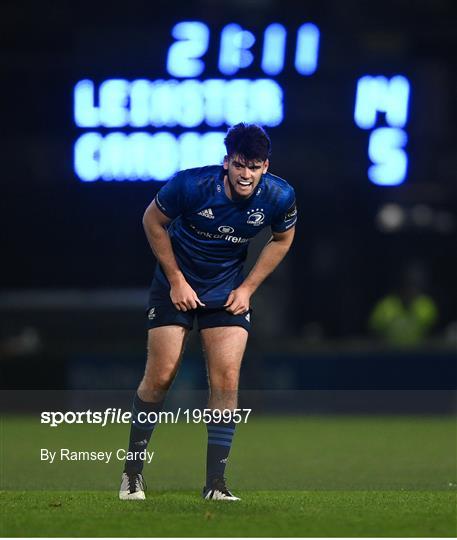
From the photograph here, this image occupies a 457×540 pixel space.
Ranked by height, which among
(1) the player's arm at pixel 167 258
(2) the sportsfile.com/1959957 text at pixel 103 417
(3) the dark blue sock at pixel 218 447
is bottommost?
(2) the sportsfile.com/1959957 text at pixel 103 417

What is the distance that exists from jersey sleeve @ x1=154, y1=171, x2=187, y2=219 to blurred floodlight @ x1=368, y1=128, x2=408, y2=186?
19.9 ft

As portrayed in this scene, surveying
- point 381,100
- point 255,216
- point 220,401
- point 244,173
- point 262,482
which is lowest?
point 262,482

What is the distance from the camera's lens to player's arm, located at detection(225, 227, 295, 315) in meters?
7.30

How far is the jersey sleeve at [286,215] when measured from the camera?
7.33 m

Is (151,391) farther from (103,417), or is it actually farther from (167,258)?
(103,417)

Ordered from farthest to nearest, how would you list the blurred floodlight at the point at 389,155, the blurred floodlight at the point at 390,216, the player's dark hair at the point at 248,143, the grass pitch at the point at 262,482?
1. the blurred floodlight at the point at 390,216
2. the blurred floodlight at the point at 389,155
3. the player's dark hair at the point at 248,143
4. the grass pitch at the point at 262,482

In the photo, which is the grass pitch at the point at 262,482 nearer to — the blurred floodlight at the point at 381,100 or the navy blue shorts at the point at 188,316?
the navy blue shorts at the point at 188,316

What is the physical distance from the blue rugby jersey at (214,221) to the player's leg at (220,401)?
0.24m

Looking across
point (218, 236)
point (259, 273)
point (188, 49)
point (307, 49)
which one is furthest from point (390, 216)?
point (218, 236)

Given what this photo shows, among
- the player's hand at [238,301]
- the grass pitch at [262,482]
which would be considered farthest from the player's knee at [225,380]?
the grass pitch at [262,482]

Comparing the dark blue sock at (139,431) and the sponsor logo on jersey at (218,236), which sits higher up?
the sponsor logo on jersey at (218,236)

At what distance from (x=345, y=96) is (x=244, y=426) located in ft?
10.3

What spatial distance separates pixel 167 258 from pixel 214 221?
0.29 m

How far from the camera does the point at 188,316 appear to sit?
7.32m
